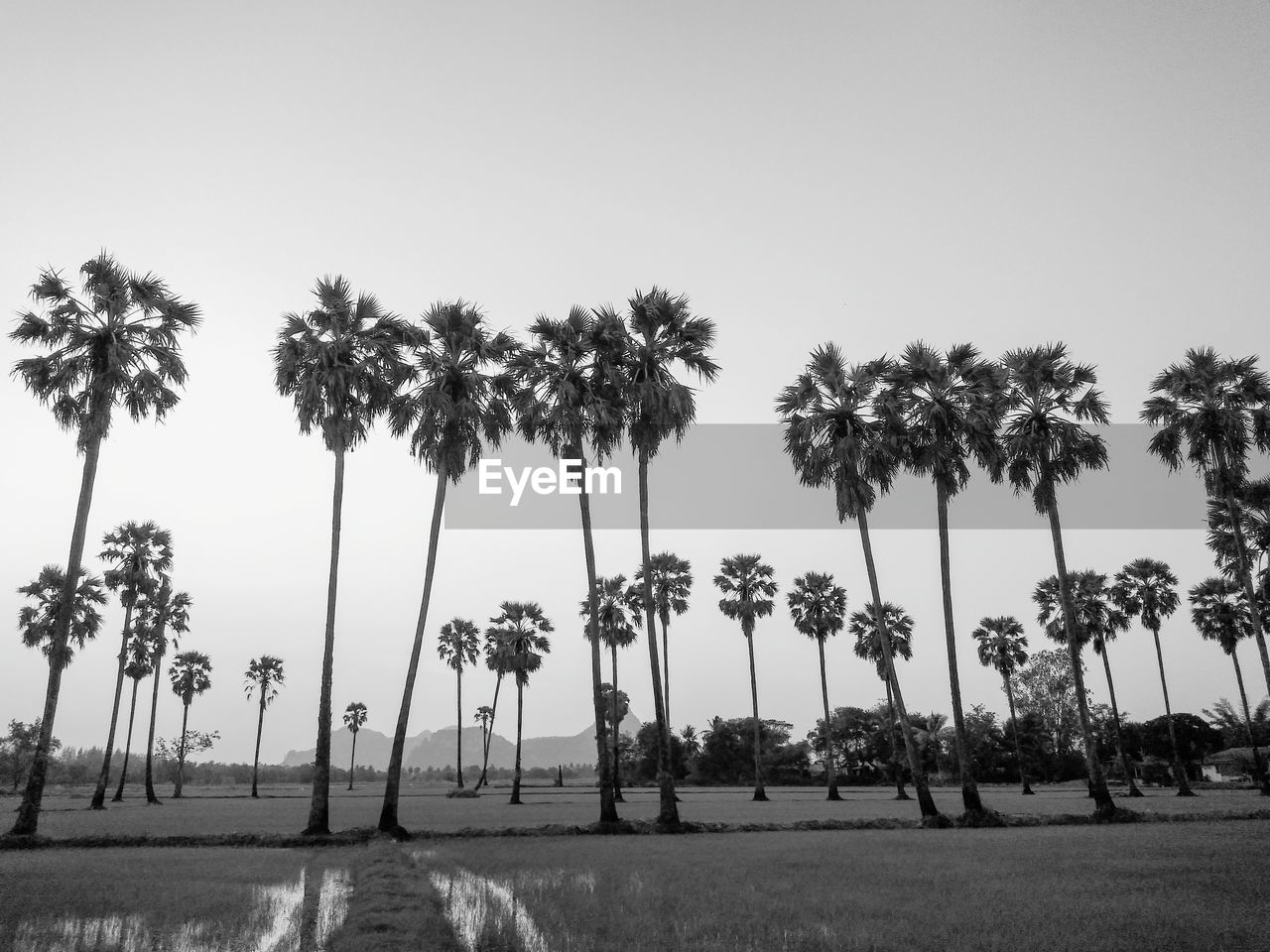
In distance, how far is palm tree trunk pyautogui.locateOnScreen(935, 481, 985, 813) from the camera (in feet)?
96.6

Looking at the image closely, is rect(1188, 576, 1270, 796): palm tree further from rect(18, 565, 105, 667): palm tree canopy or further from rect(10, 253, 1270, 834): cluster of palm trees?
rect(18, 565, 105, 667): palm tree canopy

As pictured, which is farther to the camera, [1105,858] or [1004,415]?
[1004,415]

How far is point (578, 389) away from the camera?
30.9m

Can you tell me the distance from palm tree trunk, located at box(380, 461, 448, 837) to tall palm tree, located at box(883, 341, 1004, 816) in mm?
18602

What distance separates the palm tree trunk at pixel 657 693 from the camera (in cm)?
2819

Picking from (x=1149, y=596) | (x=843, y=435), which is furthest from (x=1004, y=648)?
(x=843, y=435)

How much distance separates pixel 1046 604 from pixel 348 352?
54.3m

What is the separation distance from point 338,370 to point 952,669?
26019 millimetres

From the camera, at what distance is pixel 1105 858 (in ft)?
56.9

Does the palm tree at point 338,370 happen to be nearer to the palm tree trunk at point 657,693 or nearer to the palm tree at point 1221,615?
the palm tree trunk at point 657,693

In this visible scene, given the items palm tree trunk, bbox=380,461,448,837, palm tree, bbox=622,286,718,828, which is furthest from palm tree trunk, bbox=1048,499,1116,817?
palm tree trunk, bbox=380,461,448,837

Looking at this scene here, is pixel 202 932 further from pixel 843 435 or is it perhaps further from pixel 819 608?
pixel 819 608

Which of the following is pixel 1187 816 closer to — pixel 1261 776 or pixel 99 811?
pixel 1261 776

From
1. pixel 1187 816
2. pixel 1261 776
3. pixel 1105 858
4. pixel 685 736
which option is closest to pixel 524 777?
pixel 685 736
